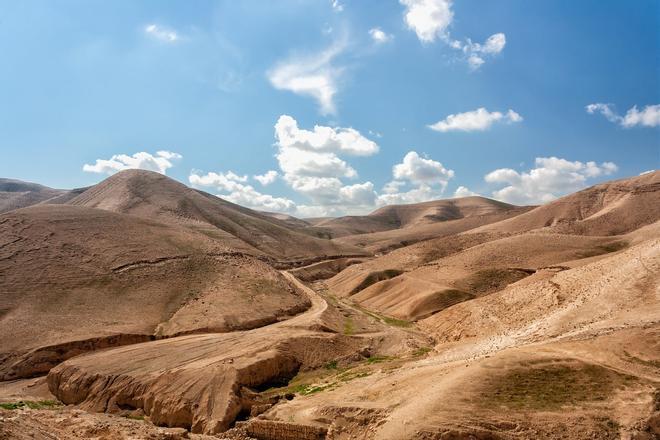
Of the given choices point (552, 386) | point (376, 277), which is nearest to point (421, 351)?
point (552, 386)

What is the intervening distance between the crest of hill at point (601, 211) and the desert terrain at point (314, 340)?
1487cm

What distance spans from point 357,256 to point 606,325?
79.2 m

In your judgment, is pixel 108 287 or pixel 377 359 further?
pixel 108 287

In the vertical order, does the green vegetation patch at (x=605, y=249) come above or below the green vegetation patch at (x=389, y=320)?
above

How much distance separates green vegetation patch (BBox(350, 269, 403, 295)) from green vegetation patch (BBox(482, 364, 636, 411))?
142 ft

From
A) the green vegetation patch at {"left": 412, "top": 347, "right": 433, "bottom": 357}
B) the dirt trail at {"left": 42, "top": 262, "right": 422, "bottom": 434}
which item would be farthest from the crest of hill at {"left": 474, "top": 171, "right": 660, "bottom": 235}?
the dirt trail at {"left": 42, "top": 262, "right": 422, "bottom": 434}

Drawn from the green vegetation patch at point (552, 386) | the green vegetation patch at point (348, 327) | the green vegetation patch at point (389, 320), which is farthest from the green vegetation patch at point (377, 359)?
the green vegetation patch at point (552, 386)

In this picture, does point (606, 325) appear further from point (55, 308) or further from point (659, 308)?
point (55, 308)

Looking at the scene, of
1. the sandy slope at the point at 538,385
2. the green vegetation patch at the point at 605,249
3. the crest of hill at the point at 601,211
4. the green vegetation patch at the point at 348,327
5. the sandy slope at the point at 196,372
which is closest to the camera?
the sandy slope at the point at 538,385

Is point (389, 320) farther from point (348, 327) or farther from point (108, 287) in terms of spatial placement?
point (108, 287)

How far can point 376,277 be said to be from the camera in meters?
63.2

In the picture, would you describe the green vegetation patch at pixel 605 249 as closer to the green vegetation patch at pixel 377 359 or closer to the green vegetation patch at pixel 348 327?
the green vegetation patch at pixel 348 327

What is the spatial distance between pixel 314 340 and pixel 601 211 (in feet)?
252

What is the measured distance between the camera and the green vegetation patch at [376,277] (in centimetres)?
6162
